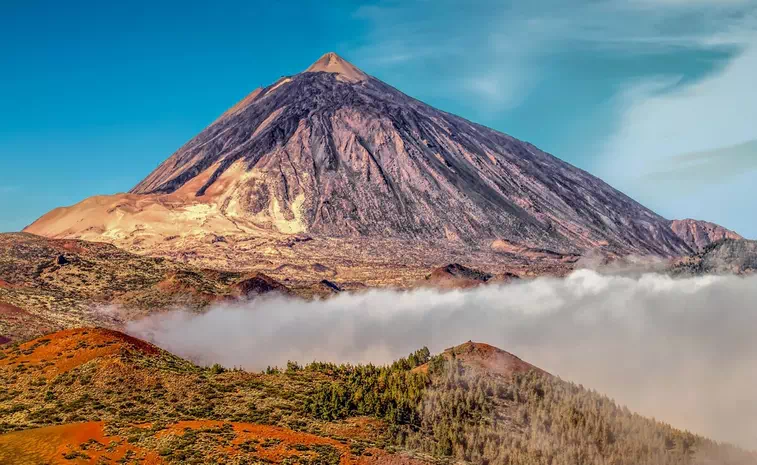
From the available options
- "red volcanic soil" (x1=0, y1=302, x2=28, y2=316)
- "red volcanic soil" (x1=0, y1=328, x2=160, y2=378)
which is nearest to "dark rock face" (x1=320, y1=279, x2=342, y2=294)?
"red volcanic soil" (x1=0, y1=302, x2=28, y2=316)

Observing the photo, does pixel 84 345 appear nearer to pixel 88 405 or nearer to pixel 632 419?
pixel 88 405

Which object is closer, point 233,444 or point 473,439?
point 233,444

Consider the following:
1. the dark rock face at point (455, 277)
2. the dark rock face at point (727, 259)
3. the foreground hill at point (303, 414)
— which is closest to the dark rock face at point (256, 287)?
the dark rock face at point (455, 277)

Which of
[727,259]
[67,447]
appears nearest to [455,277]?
[727,259]

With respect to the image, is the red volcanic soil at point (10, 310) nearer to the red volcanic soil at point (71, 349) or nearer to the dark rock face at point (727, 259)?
the red volcanic soil at point (71, 349)

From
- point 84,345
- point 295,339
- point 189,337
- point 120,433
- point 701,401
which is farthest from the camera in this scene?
point 701,401

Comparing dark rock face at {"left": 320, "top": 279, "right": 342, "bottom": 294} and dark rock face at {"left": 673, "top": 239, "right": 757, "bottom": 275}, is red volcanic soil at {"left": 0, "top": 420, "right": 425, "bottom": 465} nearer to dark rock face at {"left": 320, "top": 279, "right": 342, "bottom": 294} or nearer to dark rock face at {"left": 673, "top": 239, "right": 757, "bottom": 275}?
dark rock face at {"left": 320, "top": 279, "right": 342, "bottom": 294}

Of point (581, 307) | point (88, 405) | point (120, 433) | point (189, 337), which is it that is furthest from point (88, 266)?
point (581, 307)
